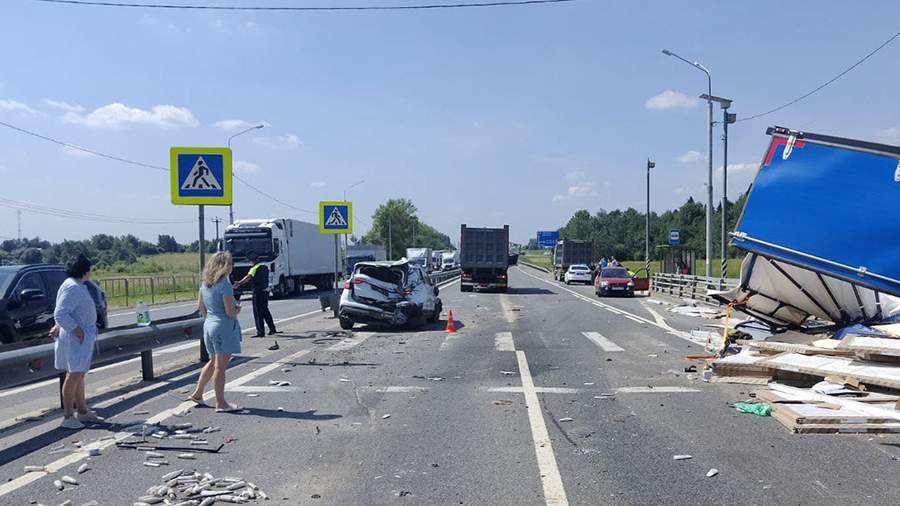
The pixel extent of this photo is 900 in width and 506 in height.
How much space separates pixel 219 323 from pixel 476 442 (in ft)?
11.0

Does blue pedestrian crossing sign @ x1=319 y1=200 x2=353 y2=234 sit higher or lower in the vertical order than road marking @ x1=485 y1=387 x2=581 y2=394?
higher

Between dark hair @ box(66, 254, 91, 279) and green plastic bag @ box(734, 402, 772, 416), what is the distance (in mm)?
7304

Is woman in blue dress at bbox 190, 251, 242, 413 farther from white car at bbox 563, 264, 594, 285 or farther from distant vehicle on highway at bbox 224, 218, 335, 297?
white car at bbox 563, 264, 594, 285

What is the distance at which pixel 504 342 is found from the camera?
1523 centimetres

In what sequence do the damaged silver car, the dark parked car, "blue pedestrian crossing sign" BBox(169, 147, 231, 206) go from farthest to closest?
the damaged silver car → "blue pedestrian crossing sign" BBox(169, 147, 231, 206) → the dark parked car

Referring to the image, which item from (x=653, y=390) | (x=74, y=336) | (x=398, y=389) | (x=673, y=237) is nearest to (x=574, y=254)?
(x=673, y=237)

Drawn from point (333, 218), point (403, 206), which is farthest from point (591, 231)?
point (333, 218)

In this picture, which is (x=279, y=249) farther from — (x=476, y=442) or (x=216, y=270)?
(x=476, y=442)

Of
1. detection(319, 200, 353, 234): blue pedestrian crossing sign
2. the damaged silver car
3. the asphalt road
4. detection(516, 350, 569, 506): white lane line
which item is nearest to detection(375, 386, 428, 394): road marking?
the asphalt road

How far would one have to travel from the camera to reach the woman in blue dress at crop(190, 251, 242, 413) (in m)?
8.18

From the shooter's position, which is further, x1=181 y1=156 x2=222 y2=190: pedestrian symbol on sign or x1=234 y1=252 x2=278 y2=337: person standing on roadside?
x1=234 y1=252 x2=278 y2=337: person standing on roadside

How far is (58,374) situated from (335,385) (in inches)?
134

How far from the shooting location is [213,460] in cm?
619

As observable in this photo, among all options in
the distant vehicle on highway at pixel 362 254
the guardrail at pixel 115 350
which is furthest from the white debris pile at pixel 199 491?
the distant vehicle on highway at pixel 362 254
